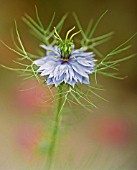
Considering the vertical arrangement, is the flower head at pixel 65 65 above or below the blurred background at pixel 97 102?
below

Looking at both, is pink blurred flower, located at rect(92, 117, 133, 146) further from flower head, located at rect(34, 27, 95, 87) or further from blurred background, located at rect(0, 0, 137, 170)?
flower head, located at rect(34, 27, 95, 87)

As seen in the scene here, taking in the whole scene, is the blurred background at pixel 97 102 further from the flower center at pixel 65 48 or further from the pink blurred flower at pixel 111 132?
the flower center at pixel 65 48

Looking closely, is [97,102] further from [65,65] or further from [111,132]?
[65,65]

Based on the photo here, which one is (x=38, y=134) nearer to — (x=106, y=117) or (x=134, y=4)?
(x=106, y=117)

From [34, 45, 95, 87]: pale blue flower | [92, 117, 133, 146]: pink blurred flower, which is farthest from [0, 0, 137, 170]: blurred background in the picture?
[34, 45, 95, 87]: pale blue flower

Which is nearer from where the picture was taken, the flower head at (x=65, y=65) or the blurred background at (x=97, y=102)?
the flower head at (x=65, y=65)

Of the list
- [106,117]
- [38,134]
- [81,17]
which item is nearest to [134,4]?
[81,17]

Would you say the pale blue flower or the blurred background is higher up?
the blurred background

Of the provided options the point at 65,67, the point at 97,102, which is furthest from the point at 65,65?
the point at 97,102

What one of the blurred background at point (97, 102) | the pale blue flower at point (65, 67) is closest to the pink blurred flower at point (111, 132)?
the blurred background at point (97, 102)
